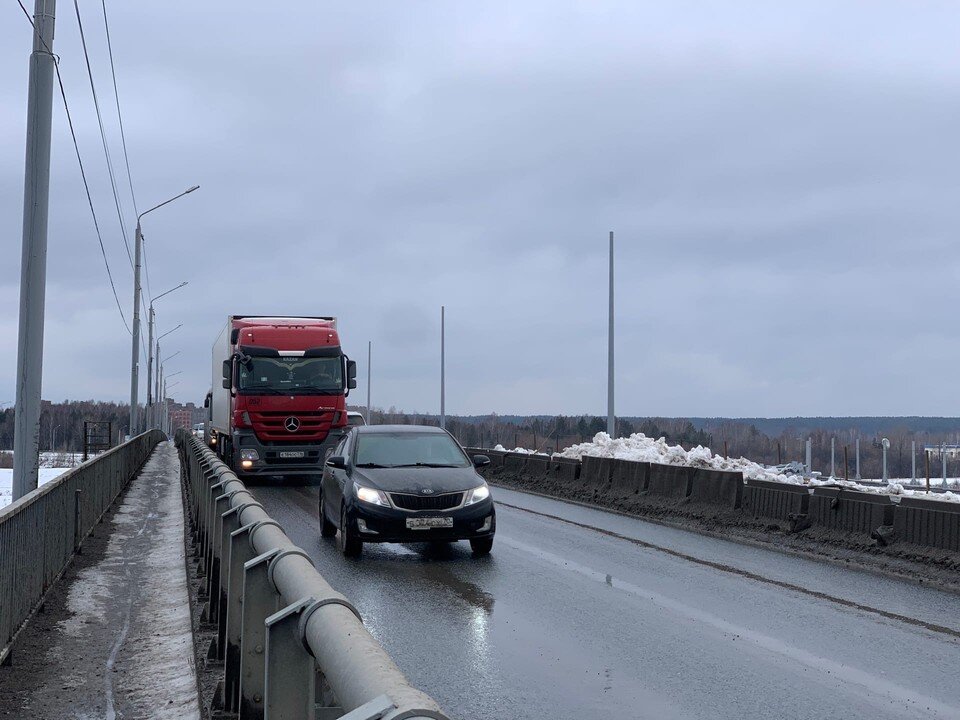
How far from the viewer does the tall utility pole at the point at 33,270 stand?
1184 centimetres

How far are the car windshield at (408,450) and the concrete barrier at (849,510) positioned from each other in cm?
494

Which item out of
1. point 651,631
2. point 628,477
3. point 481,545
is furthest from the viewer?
point 628,477

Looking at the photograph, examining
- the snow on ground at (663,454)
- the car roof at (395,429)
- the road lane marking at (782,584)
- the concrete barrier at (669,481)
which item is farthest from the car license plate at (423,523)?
the snow on ground at (663,454)

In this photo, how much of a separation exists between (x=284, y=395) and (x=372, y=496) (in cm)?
1447

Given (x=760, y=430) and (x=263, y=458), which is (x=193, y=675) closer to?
(x=263, y=458)

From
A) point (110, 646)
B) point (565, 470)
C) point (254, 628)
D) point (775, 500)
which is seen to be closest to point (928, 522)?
point (775, 500)

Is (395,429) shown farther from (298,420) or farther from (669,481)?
(298,420)

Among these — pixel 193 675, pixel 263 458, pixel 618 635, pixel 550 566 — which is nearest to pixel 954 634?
pixel 618 635

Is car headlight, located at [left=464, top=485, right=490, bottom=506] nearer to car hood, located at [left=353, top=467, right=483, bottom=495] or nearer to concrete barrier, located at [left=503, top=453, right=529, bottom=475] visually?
car hood, located at [left=353, top=467, right=483, bottom=495]

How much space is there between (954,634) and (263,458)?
20647 millimetres

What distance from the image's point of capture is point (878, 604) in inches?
413

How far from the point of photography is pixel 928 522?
1320 cm

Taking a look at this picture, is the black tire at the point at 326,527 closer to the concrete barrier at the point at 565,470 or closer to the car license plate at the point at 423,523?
the car license plate at the point at 423,523

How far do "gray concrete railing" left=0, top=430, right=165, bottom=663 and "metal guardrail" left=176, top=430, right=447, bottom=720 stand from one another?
1.56 meters
